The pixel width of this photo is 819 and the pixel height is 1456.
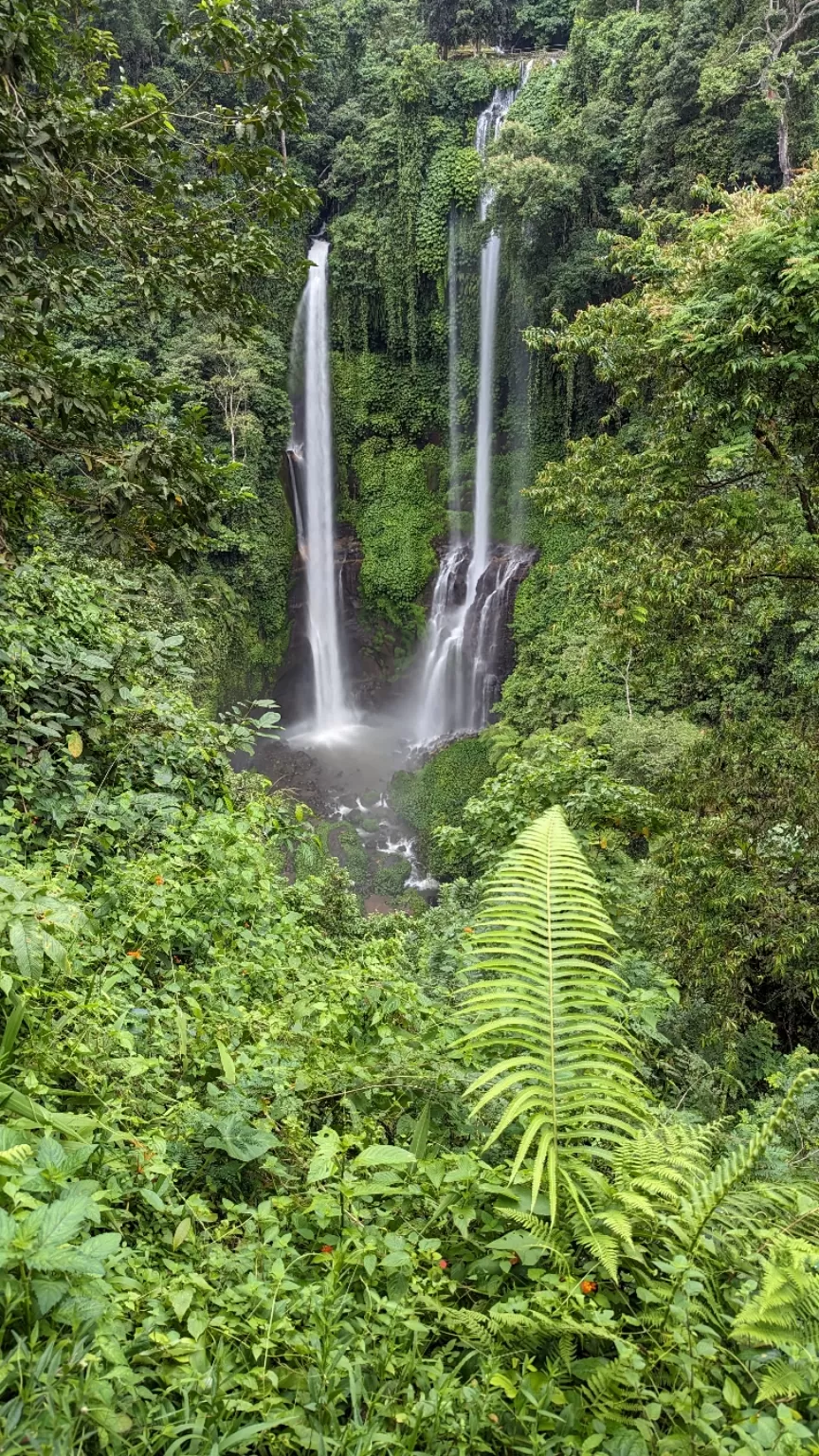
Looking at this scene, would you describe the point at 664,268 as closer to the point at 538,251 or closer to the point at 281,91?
the point at 281,91

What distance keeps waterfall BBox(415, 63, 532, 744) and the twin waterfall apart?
0.02m

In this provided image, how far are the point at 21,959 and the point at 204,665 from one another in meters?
13.9

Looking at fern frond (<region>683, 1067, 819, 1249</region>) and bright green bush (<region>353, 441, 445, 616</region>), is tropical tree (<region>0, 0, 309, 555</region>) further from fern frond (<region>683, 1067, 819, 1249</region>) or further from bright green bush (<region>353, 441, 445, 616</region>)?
bright green bush (<region>353, 441, 445, 616</region>)

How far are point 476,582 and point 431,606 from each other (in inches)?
54.3

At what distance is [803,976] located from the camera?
4.38 meters

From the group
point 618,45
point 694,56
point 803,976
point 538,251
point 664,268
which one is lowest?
point 803,976

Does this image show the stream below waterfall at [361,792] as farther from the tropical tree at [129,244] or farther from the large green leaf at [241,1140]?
the large green leaf at [241,1140]

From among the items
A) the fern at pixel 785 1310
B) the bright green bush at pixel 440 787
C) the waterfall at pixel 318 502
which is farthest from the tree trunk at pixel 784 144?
the fern at pixel 785 1310

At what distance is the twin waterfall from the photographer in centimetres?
1783

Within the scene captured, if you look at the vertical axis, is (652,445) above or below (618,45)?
below

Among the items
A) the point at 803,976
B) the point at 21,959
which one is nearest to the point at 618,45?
the point at 803,976

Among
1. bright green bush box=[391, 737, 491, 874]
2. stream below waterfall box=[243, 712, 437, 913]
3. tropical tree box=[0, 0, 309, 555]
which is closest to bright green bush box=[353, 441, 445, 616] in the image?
stream below waterfall box=[243, 712, 437, 913]

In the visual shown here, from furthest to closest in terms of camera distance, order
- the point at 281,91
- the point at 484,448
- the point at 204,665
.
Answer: the point at 484,448
the point at 204,665
the point at 281,91

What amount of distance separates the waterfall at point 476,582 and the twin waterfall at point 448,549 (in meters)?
0.02
